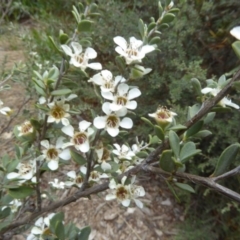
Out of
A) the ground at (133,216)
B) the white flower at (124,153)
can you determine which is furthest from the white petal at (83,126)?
the ground at (133,216)

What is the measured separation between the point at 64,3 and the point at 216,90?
1849 millimetres

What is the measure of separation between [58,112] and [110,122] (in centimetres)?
12

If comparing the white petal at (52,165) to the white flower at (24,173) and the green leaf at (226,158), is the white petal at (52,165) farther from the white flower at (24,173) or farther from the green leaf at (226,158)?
the green leaf at (226,158)

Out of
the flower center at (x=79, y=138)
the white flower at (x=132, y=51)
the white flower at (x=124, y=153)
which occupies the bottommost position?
the white flower at (x=124, y=153)

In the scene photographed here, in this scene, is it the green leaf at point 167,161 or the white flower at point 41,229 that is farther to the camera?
the white flower at point 41,229

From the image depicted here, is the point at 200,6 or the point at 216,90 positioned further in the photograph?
the point at 200,6

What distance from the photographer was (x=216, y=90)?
3.01ft

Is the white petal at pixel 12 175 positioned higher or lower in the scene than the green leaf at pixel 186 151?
lower

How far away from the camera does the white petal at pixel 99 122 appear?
89 centimetres

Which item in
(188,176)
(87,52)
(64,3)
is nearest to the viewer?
(188,176)

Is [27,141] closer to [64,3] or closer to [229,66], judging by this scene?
[229,66]

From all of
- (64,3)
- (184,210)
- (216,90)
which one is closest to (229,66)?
(184,210)

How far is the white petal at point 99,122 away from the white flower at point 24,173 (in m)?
0.24

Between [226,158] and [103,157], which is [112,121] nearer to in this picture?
[103,157]
